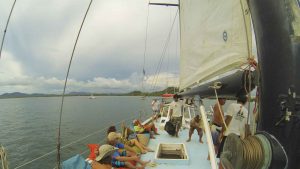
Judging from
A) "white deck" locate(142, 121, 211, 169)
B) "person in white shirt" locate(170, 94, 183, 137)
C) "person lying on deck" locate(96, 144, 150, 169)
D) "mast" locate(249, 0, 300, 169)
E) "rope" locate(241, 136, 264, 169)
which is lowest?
"white deck" locate(142, 121, 211, 169)

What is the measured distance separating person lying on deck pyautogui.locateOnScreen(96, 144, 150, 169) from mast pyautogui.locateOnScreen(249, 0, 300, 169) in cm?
321

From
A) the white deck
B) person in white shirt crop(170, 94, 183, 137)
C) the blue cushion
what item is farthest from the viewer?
person in white shirt crop(170, 94, 183, 137)

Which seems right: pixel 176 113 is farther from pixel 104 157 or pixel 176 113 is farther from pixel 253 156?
pixel 253 156

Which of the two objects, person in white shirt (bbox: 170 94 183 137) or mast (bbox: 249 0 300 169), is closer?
mast (bbox: 249 0 300 169)

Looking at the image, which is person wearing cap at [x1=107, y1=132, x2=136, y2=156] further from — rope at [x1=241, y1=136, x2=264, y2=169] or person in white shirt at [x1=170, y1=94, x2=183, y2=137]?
rope at [x1=241, y1=136, x2=264, y2=169]

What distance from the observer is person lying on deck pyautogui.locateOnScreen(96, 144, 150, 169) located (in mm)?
4027

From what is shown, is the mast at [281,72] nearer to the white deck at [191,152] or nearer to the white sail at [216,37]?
the white sail at [216,37]

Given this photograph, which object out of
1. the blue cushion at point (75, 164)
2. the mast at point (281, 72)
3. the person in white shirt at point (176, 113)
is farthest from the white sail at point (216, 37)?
the person in white shirt at point (176, 113)

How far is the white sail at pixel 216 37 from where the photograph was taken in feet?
5.41

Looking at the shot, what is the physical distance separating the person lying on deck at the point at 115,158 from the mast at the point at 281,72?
3.21m

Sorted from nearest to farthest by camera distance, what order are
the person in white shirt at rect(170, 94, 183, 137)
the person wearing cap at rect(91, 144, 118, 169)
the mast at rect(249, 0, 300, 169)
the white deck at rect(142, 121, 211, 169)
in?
1. the mast at rect(249, 0, 300, 169)
2. the person wearing cap at rect(91, 144, 118, 169)
3. the white deck at rect(142, 121, 211, 169)
4. the person in white shirt at rect(170, 94, 183, 137)

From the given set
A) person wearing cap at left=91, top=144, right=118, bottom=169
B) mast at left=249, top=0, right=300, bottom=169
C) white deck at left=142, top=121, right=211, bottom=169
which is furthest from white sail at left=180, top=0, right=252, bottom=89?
white deck at left=142, top=121, right=211, bottom=169

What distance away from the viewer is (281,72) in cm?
111

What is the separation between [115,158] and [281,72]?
4050mm
